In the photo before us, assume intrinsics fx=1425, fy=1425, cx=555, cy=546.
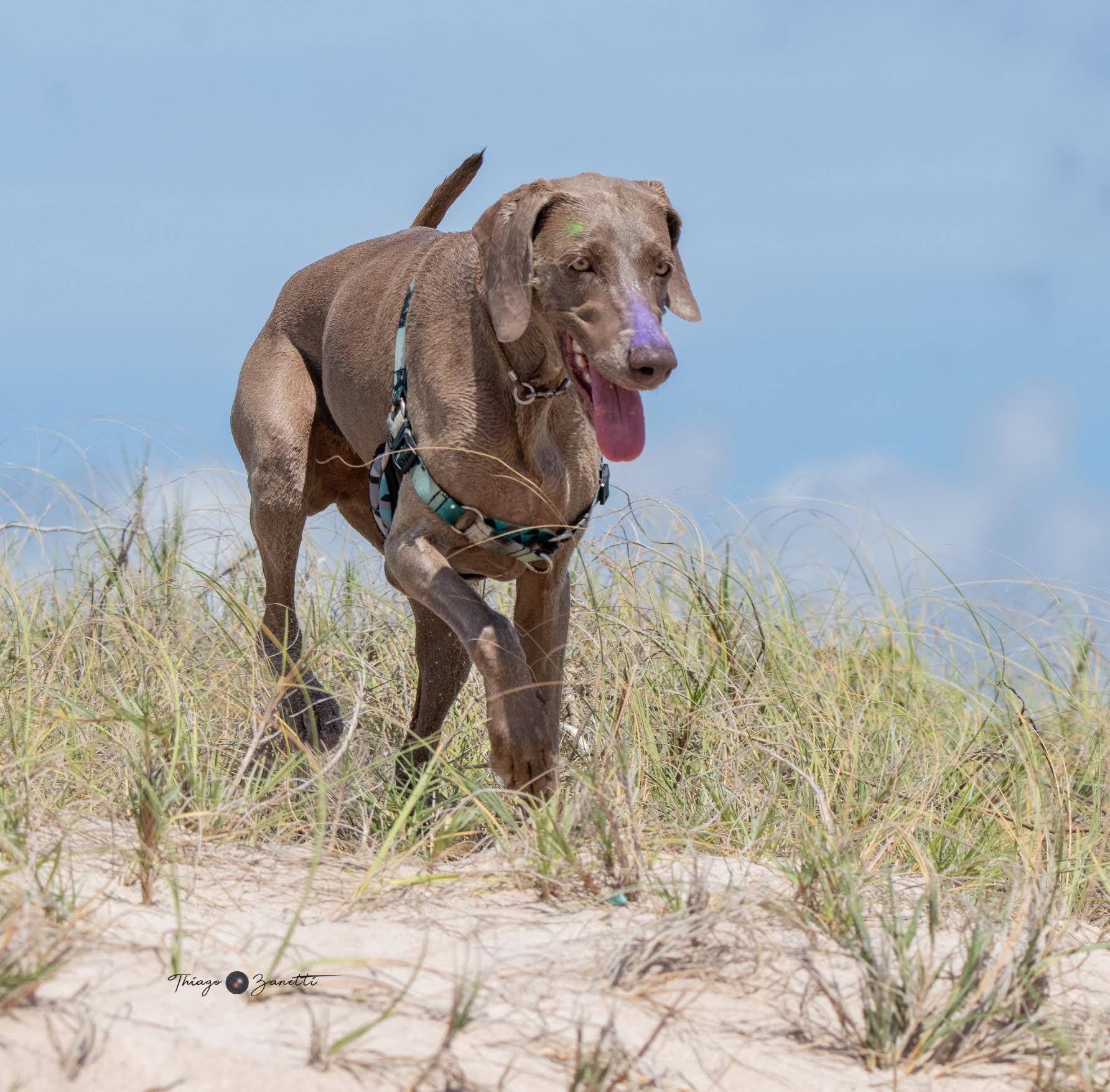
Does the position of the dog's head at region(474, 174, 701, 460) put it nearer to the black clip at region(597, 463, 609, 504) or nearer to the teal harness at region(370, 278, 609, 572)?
the teal harness at region(370, 278, 609, 572)

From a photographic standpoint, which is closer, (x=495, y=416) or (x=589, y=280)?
(x=589, y=280)

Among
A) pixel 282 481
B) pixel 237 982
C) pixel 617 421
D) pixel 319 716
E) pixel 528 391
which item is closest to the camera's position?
pixel 237 982

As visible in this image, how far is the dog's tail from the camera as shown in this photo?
5.00 metres

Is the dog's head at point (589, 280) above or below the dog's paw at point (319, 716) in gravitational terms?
above

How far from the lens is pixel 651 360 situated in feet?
10.6

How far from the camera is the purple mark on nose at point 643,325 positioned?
3.28 meters

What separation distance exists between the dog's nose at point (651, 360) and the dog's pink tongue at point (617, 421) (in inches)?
5.7

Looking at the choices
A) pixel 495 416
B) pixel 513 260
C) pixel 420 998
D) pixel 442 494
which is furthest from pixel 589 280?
pixel 420 998

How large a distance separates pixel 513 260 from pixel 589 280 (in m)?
0.20

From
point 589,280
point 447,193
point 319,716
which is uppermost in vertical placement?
point 447,193
